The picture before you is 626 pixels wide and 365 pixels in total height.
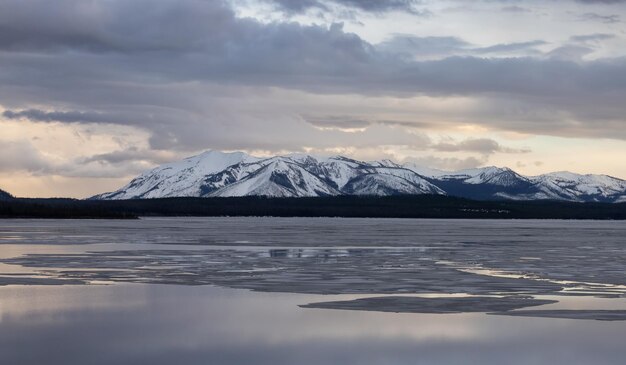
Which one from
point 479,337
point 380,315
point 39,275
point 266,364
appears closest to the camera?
point 266,364

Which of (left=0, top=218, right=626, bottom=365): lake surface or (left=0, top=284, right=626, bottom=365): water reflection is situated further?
(left=0, top=218, right=626, bottom=365): lake surface

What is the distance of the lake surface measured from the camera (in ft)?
70.3

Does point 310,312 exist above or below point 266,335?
above

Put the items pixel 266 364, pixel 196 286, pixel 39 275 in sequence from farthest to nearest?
1. pixel 39 275
2. pixel 196 286
3. pixel 266 364

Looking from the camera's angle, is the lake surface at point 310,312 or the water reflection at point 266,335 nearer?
the water reflection at point 266,335

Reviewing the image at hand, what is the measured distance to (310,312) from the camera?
28094mm

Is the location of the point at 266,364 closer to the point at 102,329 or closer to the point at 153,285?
the point at 102,329

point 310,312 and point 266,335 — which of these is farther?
point 310,312

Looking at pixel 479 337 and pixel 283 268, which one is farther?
pixel 283 268

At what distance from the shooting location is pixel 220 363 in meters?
20.2

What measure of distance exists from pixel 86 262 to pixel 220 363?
2995cm

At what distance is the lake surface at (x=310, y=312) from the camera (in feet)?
70.3

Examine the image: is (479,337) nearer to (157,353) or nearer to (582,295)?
(157,353)

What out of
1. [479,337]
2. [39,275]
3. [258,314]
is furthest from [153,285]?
[479,337]
